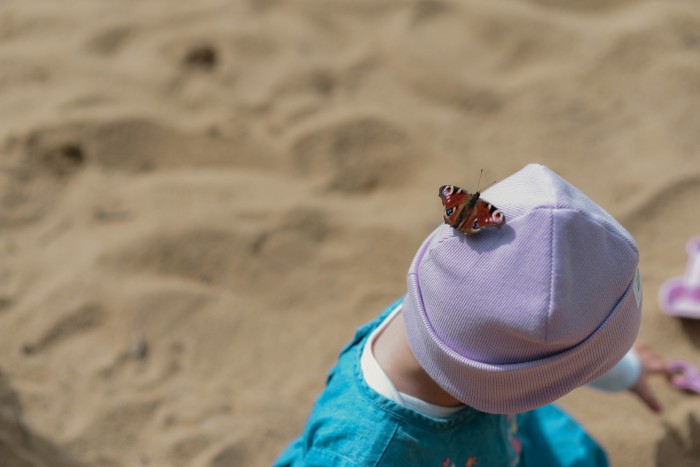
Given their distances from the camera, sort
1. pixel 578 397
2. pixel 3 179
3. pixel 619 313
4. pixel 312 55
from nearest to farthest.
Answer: pixel 619 313
pixel 578 397
pixel 3 179
pixel 312 55

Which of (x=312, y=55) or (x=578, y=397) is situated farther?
(x=312, y=55)

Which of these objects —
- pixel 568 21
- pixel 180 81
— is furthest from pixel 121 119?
pixel 568 21

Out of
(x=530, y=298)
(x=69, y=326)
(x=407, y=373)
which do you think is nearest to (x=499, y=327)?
(x=530, y=298)

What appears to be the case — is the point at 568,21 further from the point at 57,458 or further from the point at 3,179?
the point at 57,458

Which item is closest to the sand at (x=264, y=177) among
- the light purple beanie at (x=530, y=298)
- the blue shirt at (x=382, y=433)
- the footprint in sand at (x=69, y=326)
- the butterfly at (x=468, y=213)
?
the footprint in sand at (x=69, y=326)

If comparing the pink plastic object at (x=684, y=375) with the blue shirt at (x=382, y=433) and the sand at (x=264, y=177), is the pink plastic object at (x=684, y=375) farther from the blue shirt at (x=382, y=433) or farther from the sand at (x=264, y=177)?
the blue shirt at (x=382, y=433)

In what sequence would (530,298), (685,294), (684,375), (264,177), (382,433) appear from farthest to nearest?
1. (264,177)
2. (685,294)
3. (684,375)
4. (382,433)
5. (530,298)

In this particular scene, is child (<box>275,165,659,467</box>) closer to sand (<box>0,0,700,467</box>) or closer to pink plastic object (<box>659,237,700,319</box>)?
sand (<box>0,0,700,467</box>)

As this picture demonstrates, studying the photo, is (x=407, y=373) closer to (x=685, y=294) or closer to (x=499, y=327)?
(x=499, y=327)
